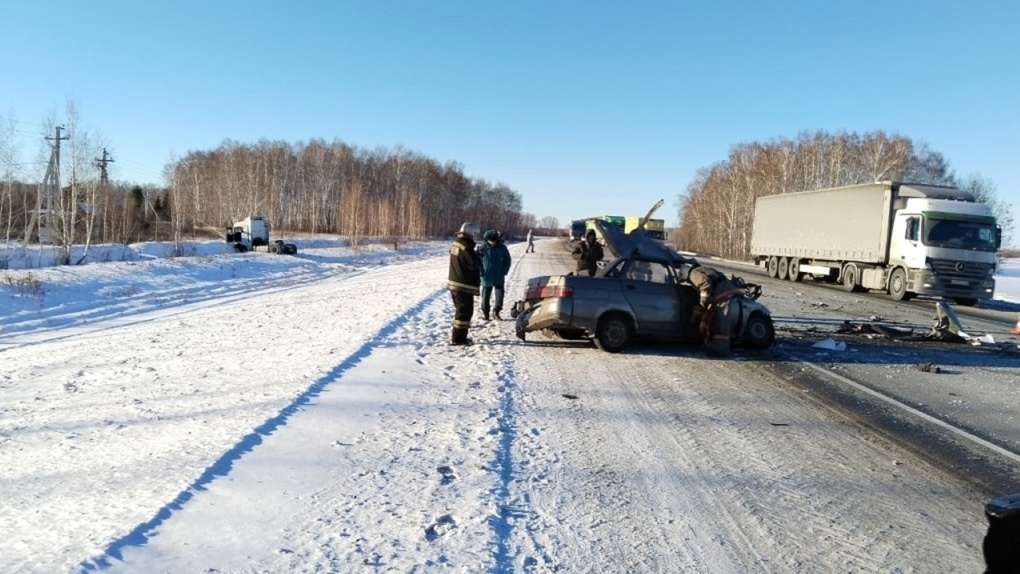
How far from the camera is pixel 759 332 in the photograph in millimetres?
10500

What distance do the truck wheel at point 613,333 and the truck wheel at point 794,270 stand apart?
24016 millimetres

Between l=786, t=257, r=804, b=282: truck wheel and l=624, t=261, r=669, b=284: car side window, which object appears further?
l=786, t=257, r=804, b=282: truck wheel

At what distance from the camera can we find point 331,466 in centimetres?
457

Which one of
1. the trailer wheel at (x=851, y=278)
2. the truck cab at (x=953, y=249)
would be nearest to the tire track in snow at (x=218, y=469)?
the truck cab at (x=953, y=249)

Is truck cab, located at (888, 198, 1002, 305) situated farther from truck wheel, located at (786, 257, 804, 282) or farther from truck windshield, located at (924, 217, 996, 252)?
truck wheel, located at (786, 257, 804, 282)

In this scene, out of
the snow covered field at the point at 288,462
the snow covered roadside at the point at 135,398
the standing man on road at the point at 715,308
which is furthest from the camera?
the standing man on road at the point at 715,308

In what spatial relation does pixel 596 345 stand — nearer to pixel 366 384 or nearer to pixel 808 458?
pixel 366 384

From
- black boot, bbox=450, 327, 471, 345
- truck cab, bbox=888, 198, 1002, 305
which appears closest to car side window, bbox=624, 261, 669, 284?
black boot, bbox=450, 327, 471, 345

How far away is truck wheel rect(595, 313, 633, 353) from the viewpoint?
9.81 m

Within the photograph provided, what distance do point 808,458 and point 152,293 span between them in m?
20.7

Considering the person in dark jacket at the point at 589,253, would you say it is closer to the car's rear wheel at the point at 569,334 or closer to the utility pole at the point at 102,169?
the car's rear wheel at the point at 569,334

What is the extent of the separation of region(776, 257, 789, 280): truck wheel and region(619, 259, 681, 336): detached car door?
81.6 feet

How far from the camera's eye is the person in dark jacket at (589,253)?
14.8 meters

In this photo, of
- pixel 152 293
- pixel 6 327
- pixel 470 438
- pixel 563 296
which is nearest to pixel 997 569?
pixel 470 438
